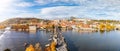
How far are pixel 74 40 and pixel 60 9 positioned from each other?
1.43 feet

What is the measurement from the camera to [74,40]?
12.3 feet

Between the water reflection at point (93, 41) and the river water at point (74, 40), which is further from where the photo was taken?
the water reflection at point (93, 41)

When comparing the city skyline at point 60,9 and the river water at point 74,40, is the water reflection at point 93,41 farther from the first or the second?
the city skyline at point 60,9

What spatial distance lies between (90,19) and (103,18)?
188mm

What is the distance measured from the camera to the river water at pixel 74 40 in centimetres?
348

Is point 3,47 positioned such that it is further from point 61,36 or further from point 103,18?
point 103,18

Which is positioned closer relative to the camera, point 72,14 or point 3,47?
point 3,47

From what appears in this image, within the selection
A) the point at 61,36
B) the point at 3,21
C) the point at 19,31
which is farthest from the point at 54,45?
the point at 3,21

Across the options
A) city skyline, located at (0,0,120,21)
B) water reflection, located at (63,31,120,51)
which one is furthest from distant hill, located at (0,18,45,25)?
water reflection, located at (63,31,120,51)

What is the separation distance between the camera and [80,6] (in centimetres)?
384

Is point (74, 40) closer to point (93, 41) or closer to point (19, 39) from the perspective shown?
point (93, 41)

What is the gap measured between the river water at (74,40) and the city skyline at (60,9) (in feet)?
0.74

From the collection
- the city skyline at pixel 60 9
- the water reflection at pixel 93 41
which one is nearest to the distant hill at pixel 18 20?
the city skyline at pixel 60 9

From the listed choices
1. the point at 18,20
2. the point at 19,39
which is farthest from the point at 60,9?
the point at 19,39
